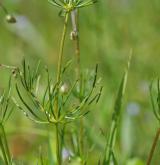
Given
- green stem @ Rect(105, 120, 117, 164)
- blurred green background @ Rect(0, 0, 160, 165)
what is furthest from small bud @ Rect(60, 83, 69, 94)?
blurred green background @ Rect(0, 0, 160, 165)

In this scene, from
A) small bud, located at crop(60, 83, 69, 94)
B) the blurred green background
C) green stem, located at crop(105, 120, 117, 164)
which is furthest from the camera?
the blurred green background

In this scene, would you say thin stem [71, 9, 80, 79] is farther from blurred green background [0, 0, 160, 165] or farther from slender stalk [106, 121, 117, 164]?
blurred green background [0, 0, 160, 165]

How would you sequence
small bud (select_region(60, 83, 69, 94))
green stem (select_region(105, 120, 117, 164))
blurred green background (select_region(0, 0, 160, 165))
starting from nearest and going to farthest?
small bud (select_region(60, 83, 69, 94)) → green stem (select_region(105, 120, 117, 164)) → blurred green background (select_region(0, 0, 160, 165))

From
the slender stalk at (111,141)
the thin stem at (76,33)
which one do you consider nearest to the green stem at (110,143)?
the slender stalk at (111,141)

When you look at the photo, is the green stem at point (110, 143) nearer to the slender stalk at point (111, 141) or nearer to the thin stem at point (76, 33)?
the slender stalk at point (111, 141)

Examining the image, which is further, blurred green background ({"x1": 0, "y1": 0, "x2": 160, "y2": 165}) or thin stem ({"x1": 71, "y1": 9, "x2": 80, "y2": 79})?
blurred green background ({"x1": 0, "y1": 0, "x2": 160, "y2": 165})

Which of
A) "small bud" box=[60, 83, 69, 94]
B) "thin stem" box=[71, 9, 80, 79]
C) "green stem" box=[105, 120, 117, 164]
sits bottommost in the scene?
"green stem" box=[105, 120, 117, 164]

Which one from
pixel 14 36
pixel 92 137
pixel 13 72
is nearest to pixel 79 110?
pixel 13 72

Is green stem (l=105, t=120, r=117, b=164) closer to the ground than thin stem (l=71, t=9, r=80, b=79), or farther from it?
closer to the ground

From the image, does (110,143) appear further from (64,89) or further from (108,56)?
(108,56)
